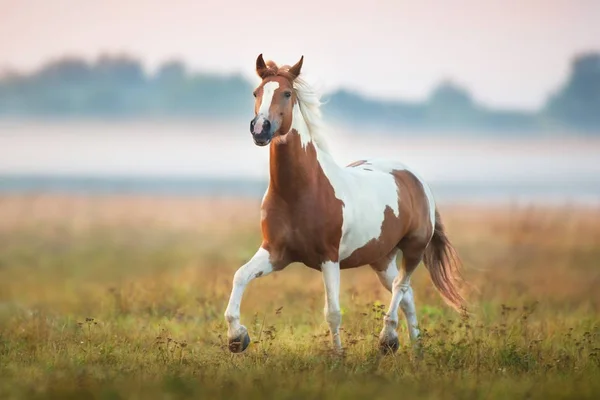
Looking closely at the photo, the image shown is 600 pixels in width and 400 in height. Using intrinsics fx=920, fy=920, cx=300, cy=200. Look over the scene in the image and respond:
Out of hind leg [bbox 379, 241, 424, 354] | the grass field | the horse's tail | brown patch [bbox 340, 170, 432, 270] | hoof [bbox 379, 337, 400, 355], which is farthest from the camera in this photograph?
the horse's tail

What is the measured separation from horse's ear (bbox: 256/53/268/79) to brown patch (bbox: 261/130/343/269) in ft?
2.03

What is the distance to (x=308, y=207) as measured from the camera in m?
8.33

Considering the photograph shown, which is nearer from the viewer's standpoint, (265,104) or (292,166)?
(265,104)

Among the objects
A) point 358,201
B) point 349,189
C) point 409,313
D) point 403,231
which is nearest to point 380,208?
point 358,201

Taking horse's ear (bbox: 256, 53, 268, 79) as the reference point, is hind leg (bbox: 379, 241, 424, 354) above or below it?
below

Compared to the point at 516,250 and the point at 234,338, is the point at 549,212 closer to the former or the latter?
the point at 516,250

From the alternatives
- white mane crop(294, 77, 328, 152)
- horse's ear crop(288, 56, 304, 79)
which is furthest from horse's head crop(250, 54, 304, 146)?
white mane crop(294, 77, 328, 152)

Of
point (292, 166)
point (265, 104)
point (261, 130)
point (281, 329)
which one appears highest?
point (265, 104)

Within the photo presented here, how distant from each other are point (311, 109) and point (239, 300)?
1944 mm

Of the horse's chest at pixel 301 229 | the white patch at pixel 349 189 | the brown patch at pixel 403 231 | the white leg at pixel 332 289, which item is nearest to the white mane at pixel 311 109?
the white patch at pixel 349 189

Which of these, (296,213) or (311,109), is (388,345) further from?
(311,109)

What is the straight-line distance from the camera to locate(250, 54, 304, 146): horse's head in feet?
25.8

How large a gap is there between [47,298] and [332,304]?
361 inches

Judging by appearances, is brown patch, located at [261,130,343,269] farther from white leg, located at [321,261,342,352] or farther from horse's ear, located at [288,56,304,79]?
horse's ear, located at [288,56,304,79]
